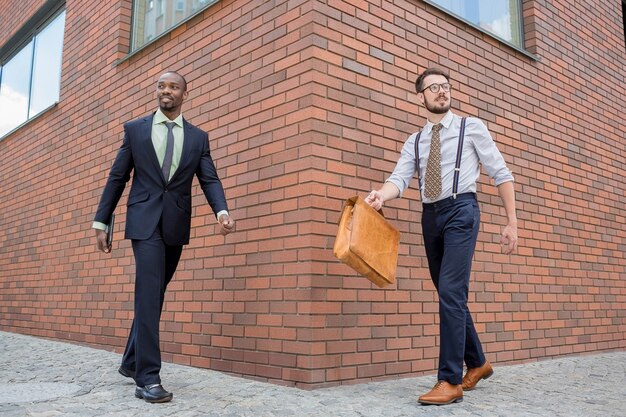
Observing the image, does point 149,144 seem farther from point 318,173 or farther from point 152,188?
point 318,173

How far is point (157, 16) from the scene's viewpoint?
221 inches

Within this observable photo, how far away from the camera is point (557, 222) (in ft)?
17.9

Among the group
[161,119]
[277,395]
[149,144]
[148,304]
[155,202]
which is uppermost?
[161,119]

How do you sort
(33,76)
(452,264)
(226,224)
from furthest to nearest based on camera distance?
(33,76), (226,224), (452,264)

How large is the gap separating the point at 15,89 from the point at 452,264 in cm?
794

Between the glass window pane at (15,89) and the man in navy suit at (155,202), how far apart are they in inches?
219

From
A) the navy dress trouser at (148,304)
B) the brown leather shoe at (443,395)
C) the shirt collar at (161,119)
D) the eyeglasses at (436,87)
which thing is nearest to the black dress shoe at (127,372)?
the navy dress trouser at (148,304)

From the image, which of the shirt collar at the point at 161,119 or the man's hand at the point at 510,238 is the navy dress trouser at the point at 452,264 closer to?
the man's hand at the point at 510,238

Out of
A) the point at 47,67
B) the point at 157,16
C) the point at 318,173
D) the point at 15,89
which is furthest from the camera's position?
the point at 15,89

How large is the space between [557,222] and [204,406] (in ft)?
12.3

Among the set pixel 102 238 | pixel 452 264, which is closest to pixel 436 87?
pixel 452 264

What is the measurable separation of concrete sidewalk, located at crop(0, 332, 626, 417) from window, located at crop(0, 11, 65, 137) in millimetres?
4135

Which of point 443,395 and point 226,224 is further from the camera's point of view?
point 226,224

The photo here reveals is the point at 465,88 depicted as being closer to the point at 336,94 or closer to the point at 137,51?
the point at 336,94
